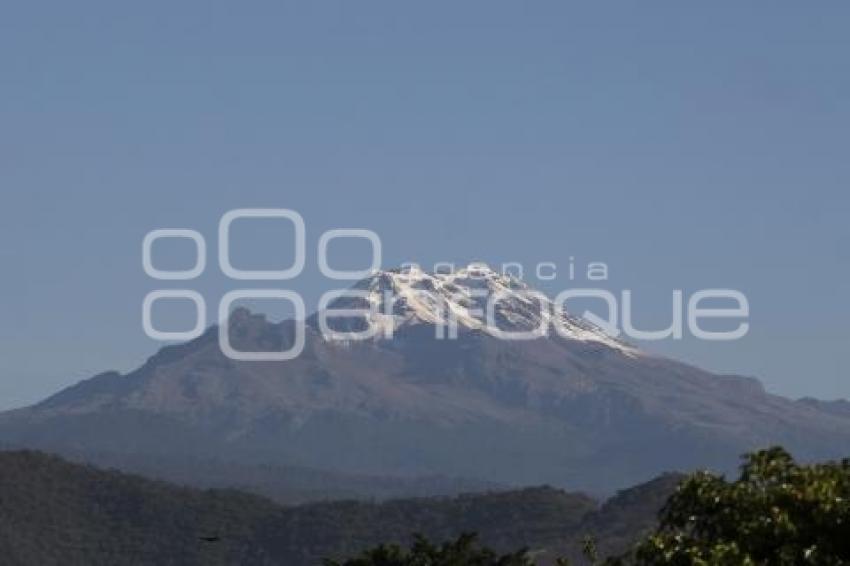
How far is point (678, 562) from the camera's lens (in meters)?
48.9

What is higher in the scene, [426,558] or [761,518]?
[761,518]

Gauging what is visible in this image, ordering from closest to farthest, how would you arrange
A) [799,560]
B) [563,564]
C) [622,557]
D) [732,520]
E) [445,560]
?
[799,560] → [732,520] → [622,557] → [563,564] → [445,560]

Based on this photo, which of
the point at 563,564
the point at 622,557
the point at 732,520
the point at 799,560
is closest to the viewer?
the point at 799,560

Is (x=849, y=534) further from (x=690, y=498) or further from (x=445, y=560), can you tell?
(x=445, y=560)

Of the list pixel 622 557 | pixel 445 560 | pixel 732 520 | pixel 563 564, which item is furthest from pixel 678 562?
pixel 445 560

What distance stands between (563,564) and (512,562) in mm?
65689

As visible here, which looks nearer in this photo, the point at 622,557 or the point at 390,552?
the point at 622,557

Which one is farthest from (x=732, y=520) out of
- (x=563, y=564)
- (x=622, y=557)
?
(x=563, y=564)

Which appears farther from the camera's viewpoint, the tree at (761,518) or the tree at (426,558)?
the tree at (426,558)

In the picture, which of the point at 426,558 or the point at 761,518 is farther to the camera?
the point at 426,558

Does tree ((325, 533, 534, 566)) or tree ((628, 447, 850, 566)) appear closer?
tree ((628, 447, 850, 566))

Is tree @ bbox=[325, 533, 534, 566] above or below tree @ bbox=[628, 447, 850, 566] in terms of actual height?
below

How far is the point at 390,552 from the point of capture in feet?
416

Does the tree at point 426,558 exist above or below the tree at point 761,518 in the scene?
below
